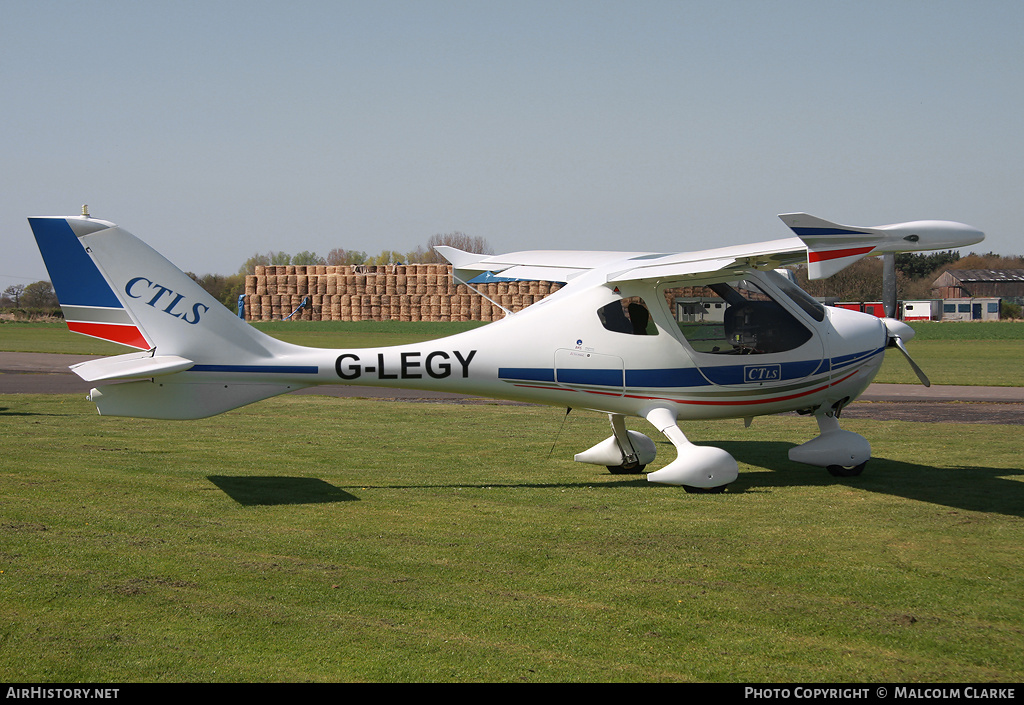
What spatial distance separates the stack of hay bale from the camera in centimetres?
6091

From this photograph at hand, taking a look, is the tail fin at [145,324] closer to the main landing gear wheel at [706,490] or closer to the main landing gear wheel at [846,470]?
the main landing gear wheel at [706,490]

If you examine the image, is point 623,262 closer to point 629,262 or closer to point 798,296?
point 629,262

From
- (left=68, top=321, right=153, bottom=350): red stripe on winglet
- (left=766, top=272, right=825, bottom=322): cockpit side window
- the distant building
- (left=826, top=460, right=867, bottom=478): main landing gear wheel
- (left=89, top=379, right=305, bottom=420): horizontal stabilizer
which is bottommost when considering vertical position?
(left=826, top=460, right=867, bottom=478): main landing gear wheel

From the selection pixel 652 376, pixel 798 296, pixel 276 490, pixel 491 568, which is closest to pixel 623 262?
pixel 652 376

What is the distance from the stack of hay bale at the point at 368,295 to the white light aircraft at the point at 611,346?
154ft

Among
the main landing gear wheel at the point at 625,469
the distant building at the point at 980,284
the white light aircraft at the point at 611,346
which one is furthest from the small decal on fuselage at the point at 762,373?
the distant building at the point at 980,284

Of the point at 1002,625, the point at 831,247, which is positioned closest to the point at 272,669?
the point at 1002,625

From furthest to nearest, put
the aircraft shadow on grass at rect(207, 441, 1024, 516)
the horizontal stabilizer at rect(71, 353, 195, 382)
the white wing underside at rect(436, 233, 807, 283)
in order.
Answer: the white wing underside at rect(436, 233, 807, 283), the aircraft shadow on grass at rect(207, 441, 1024, 516), the horizontal stabilizer at rect(71, 353, 195, 382)

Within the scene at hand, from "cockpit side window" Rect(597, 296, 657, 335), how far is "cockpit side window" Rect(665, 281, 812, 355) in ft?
1.20

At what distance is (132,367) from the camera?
885 cm

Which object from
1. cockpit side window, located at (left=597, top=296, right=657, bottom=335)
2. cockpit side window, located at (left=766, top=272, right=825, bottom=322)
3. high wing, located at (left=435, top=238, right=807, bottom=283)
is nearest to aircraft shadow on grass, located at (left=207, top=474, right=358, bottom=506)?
cockpit side window, located at (left=597, top=296, right=657, bottom=335)

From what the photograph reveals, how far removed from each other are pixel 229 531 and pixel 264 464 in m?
3.65

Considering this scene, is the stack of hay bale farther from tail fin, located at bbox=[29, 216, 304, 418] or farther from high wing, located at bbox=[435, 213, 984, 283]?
tail fin, located at bbox=[29, 216, 304, 418]
